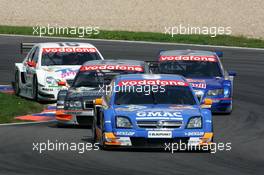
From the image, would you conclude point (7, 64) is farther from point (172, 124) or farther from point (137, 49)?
point (172, 124)


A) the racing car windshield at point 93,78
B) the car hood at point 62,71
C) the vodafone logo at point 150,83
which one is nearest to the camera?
the vodafone logo at point 150,83

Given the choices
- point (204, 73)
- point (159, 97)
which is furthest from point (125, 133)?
point (204, 73)

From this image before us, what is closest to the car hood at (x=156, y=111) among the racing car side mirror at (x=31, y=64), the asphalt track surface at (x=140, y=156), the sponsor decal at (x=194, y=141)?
the sponsor decal at (x=194, y=141)

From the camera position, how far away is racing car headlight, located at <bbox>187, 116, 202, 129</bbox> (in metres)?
15.2

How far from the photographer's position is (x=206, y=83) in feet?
69.6

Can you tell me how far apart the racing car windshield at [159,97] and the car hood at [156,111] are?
0.94ft

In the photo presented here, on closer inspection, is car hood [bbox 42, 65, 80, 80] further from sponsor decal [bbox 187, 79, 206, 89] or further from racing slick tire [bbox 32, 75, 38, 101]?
sponsor decal [bbox 187, 79, 206, 89]

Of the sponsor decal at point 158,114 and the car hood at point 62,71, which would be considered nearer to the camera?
the sponsor decal at point 158,114

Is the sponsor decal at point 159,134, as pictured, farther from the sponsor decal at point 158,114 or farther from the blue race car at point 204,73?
the blue race car at point 204,73

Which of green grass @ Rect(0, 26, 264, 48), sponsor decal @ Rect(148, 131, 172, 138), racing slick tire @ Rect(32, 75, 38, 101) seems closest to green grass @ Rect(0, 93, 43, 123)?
racing slick tire @ Rect(32, 75, 38, 101)

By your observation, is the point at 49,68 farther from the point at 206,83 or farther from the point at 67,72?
the point at 206,83

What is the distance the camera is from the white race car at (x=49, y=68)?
75.8 ft

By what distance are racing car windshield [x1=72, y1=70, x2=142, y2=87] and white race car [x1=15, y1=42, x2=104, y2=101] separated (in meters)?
2.43

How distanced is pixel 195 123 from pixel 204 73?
7.12 metres
